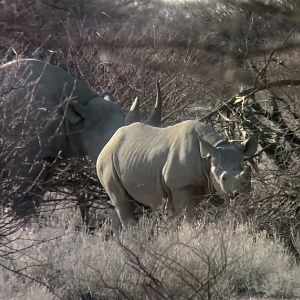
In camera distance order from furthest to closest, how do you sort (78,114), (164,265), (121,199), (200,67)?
(78,114) < (121,199) < (164,265) < (200,67)

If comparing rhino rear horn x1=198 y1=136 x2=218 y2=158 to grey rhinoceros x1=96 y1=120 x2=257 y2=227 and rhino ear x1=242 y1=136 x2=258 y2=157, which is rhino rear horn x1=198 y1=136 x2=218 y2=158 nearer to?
grey rhinoceros x1=96 y1=120 x2=257 y2=227

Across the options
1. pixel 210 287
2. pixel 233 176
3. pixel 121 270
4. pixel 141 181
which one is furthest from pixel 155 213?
pixel 210 287

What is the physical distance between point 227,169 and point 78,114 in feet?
12.1

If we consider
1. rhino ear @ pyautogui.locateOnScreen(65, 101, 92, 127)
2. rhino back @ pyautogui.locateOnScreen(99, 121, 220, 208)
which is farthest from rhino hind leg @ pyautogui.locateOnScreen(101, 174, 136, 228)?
rhino ear @ pyautogui.locateOnScreen(65, 101, 92, 127)

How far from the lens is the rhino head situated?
273 inches

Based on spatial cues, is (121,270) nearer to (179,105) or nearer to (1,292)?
(1,292)

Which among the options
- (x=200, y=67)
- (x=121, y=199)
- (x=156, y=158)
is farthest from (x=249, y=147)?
(x=200, y=67)

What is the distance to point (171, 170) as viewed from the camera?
7.34 metres

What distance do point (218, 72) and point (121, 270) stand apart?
1.95 m

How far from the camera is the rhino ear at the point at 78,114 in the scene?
10.1 meters

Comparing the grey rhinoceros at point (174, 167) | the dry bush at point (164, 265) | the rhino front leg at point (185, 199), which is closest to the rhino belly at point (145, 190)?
the grey rhinoceros at point (174, 167)

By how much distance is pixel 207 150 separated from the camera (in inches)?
279

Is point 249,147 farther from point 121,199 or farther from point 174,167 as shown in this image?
point 121,199

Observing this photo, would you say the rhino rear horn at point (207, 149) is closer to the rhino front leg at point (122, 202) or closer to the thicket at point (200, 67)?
the thicket at point (200, 67)
